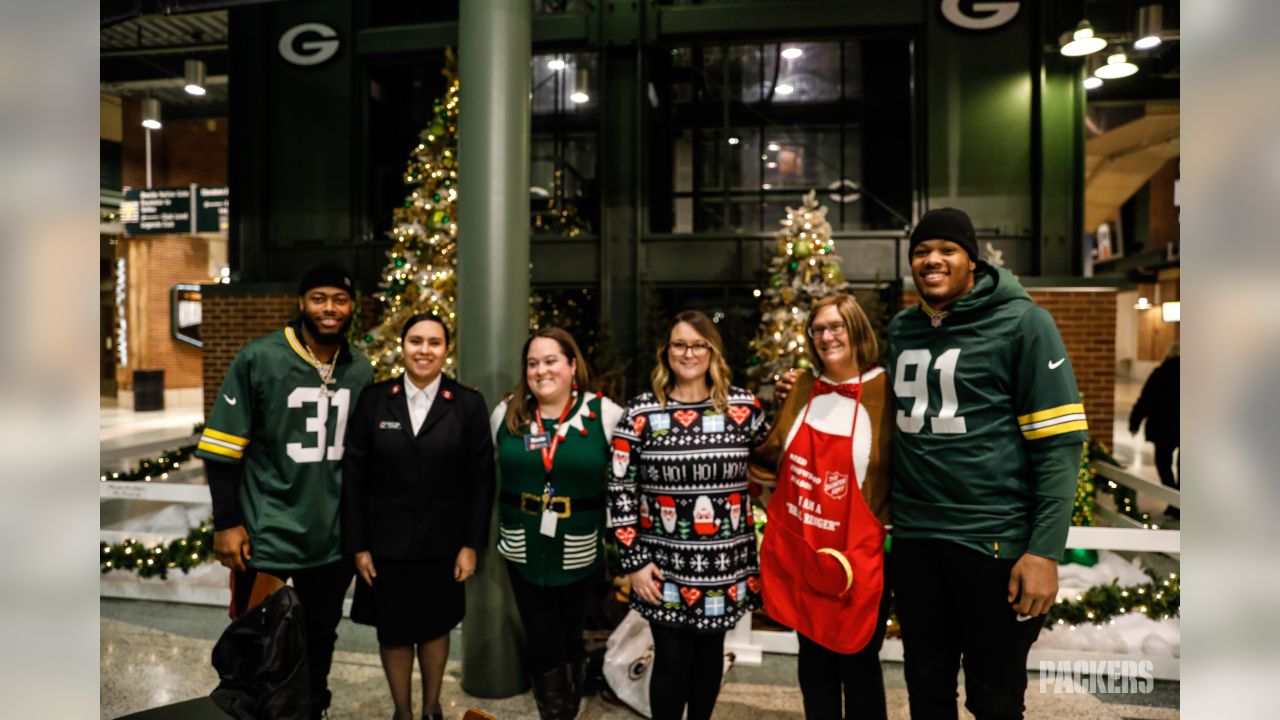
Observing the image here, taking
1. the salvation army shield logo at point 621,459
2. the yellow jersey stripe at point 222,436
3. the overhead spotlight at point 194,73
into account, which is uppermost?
the overhead spotlight at point 194,73

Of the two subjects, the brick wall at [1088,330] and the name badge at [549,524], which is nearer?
the name badge at [549,524]

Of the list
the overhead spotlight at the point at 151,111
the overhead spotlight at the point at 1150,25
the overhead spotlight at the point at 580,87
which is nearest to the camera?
the overhead spotlight at the point at 1150,25

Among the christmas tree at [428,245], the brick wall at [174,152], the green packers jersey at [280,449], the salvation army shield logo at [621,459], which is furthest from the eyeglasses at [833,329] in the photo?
the brick wall at [174,152]

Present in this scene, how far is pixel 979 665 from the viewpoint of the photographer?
238cm

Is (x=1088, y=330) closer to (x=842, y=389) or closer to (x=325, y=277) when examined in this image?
(x=842, y=389)

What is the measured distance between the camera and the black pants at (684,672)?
2738 millimetres

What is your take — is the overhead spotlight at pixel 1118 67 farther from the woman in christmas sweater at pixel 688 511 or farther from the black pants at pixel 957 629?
the black pants at pixel 957 629

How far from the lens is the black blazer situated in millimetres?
2887

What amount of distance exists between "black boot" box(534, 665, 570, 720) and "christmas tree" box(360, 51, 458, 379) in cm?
400

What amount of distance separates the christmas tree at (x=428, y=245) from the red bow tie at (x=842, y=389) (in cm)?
457

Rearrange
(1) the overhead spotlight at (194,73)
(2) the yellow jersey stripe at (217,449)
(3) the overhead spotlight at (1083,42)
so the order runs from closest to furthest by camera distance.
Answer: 1. (2) the yellow jersey stripe at (217,449)
2. (3) the overhead spotlight at (1083,42)
3. (1) the overhead spotlight at (194,73)

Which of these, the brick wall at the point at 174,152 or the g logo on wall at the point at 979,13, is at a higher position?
the brick wall at the point at 174,152
